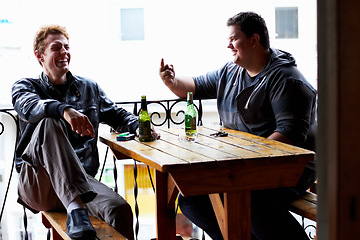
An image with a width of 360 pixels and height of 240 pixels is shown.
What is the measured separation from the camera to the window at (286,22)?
771 cm

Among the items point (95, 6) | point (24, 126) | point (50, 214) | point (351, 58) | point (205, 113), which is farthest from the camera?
point (205, 113)

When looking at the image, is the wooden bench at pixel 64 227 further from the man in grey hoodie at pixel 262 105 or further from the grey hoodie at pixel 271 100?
the grey hoodie at pixel 271 100

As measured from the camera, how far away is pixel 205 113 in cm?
791

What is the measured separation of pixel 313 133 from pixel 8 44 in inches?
237

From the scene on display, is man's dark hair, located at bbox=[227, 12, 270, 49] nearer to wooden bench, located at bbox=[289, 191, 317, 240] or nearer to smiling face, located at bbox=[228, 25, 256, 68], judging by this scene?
smiling face, located at bbox=[228, 25, 256, 68]

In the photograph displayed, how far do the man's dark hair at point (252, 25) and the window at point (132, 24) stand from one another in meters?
5.09

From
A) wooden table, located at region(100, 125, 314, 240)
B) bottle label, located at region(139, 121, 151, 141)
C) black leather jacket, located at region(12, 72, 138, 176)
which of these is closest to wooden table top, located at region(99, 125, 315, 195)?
wooden table, located at region(100, 125, 314, 240)

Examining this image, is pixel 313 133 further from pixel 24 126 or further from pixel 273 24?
pixel 273 24

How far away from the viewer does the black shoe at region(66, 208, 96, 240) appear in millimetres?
2041

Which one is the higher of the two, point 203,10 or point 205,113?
point 203,10

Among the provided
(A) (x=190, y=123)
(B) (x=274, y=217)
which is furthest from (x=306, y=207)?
(A) (x=190, y=123)

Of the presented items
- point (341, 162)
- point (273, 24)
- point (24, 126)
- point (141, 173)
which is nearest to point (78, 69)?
point (141, 173)

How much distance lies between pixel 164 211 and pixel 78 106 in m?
0.66

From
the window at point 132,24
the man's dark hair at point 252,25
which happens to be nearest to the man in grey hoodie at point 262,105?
the man's dark hair at point 252,25
